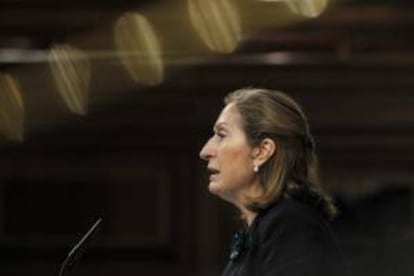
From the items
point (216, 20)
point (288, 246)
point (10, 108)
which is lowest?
point (10, 108)

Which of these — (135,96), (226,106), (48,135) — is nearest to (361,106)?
(135,96)

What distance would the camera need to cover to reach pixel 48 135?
8102 millimetres

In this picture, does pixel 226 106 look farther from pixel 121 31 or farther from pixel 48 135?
pixel 48 135

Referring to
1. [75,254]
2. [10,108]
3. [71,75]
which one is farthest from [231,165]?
[10,108]

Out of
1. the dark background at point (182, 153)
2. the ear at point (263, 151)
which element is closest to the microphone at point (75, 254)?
the ear at point (263, 151)

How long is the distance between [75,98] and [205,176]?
41.1 inches

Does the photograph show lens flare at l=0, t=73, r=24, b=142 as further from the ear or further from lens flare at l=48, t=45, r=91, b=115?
the ear

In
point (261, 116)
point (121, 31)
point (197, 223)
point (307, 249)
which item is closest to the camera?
point (307, 249)

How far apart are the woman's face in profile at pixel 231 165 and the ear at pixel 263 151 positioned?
0.01 meters

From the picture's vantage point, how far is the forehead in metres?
2.68

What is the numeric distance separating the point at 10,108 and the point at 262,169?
544 cm

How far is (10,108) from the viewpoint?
7.87 m

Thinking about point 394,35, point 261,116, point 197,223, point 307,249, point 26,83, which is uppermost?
point 261,116

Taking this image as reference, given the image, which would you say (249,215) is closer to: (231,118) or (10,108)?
(231,118)
